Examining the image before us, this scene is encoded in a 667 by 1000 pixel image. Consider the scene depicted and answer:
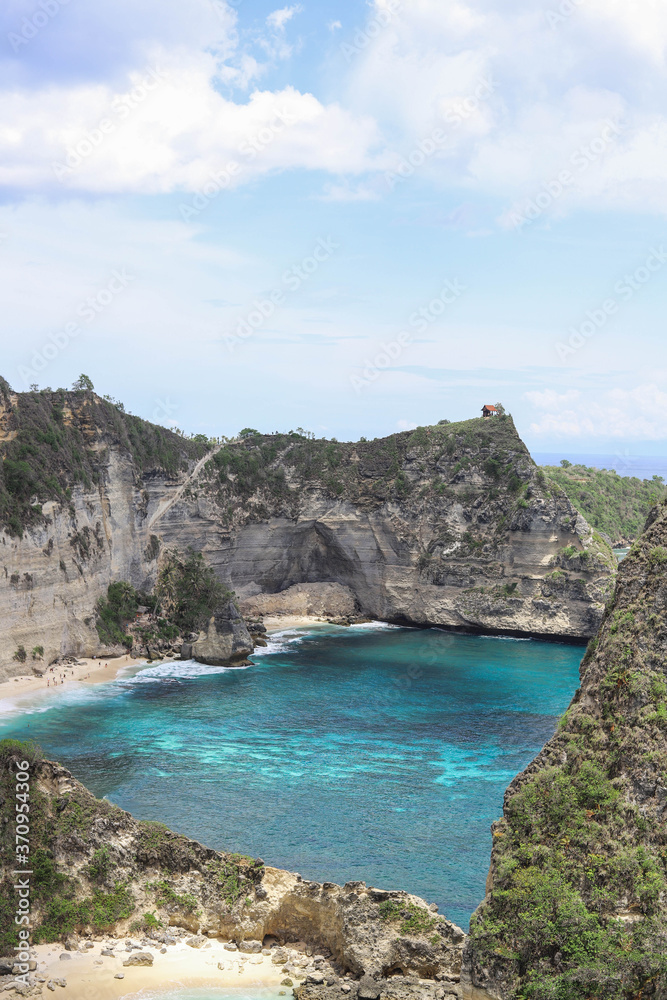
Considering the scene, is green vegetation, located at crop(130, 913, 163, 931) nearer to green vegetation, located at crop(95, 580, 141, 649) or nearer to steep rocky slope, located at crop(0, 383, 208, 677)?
steep rocky slope, located at crop(0, 383, 208, 677)

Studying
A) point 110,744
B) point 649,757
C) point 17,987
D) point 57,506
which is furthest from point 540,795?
point 57,506

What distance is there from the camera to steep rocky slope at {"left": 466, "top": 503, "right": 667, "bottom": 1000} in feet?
58.3

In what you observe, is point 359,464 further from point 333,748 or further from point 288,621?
point 333,748

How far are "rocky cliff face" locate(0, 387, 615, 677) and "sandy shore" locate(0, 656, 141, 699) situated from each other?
4.81 feet

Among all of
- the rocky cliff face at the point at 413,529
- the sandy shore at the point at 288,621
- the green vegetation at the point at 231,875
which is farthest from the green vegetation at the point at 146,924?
the sandy shore at the point at 288,621

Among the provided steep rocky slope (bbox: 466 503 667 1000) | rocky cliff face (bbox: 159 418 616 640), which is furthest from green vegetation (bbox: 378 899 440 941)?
rocky cliff face (bbox: 159 418 616 640)

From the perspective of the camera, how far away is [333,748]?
45.9 meters

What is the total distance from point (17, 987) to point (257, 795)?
60.0 ft

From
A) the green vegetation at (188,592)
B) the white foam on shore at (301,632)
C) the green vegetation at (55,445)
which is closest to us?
the green vegetation at (55,445)

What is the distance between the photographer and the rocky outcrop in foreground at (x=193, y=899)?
22.2 m

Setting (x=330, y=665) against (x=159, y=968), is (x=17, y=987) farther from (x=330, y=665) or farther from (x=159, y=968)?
(x=330, y=665)

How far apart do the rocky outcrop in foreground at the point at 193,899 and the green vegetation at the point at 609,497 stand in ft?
360

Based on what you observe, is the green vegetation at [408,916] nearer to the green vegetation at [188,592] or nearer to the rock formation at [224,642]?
the rock formation at [224,642]

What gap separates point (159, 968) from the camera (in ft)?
73.7
